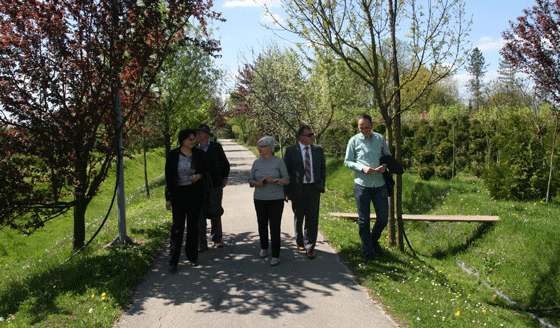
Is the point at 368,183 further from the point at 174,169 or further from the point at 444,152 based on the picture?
the point at 444,152

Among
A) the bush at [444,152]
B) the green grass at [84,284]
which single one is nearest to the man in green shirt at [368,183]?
the green grass at [84,284]

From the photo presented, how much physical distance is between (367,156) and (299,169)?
0.99 metres

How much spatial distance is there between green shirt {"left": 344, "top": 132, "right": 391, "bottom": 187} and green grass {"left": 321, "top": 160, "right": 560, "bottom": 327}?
1120 millimetres

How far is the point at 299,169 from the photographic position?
222 inches

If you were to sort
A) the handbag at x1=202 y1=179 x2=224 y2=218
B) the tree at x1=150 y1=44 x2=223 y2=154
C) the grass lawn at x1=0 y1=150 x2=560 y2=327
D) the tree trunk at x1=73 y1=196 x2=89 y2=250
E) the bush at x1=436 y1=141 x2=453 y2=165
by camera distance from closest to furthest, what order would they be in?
1. the grass lawn at x1=0 y1=150 x2=560 y2=327
2. the handbag at x1=202 y1=179 x2=224 y2=218
3. the tree trunk at x1=73 y1=196 x2=89 y2=250
4. the bush at x1=436 y1=141 x2=453 y2=165
5. the tree at x1=150 y1=44 x2=223 y2=154

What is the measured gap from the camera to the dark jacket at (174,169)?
17.0 ft

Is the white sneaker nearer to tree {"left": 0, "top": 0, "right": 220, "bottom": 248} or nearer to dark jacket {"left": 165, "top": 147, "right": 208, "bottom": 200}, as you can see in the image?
dark jacket {"left": 165, "top": 147, "right": 208, "bottom": 200}

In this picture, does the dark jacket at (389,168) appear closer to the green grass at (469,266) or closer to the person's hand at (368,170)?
the person's hand at (368,170)

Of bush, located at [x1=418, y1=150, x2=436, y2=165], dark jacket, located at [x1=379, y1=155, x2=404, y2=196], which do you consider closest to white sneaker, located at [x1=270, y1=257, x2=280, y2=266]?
dark jacket, located at [x1=379, y1=155, x2=404, y2=196]

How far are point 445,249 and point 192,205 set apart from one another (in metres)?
4.77

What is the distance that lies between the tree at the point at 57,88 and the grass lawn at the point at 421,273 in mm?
1243

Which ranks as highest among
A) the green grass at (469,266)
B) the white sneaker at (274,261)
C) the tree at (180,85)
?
the tree at (180,85)

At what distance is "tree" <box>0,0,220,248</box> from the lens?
208 inches

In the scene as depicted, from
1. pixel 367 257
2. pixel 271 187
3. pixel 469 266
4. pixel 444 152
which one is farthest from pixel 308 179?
pixel 444 152
